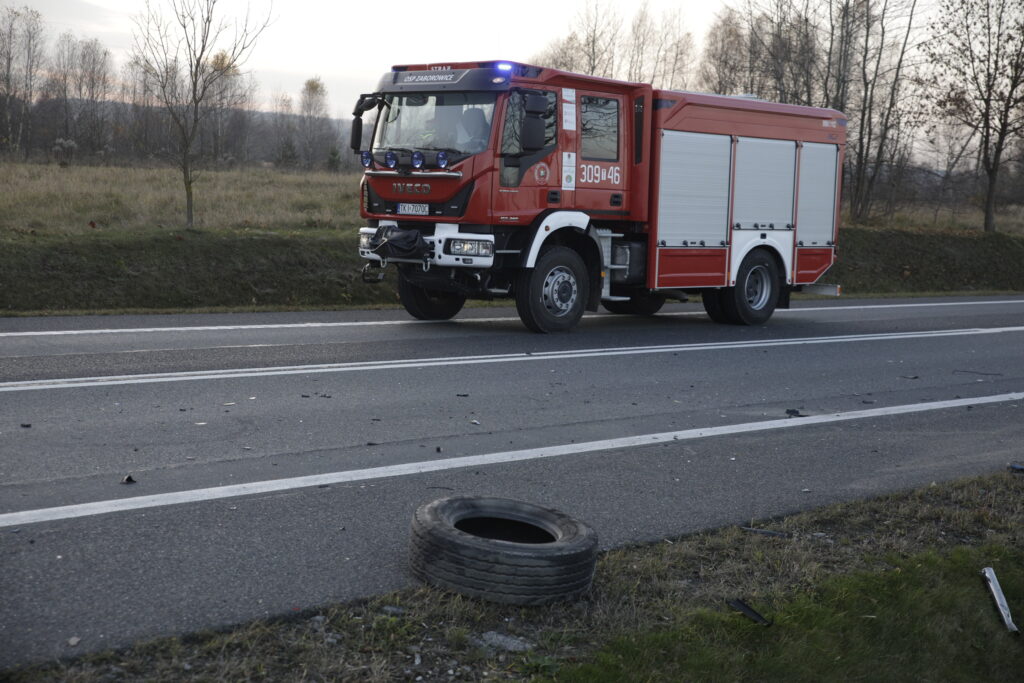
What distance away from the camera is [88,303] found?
14117 millimetres

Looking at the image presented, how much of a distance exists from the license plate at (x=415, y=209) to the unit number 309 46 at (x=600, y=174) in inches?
80.3

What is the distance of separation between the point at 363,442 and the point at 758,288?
10041 mm

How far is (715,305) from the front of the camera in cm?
1531

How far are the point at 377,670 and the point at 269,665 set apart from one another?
0.35m

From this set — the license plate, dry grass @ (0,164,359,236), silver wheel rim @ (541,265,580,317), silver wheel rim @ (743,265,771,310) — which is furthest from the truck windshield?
dry grass @ (0,164,359,236)

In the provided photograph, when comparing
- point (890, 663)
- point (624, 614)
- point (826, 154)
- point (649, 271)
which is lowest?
point (890, 663)

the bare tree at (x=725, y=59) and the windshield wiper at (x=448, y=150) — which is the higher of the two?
the bare tree at (x=725, y=59)

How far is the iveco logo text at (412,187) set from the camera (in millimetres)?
12211

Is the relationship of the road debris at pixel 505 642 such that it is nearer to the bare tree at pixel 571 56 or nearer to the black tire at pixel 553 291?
the black tire at pixel 553 291

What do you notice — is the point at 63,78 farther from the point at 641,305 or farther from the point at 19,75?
the point at 641,305

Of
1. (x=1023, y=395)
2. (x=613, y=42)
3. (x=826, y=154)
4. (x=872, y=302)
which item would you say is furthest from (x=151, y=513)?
(x=613, y=42)

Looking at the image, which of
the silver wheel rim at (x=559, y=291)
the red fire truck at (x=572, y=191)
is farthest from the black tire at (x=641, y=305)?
the silver wheel rim at (x=559, y=291)

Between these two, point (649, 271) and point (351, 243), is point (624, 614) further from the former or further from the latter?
point (351, 243)

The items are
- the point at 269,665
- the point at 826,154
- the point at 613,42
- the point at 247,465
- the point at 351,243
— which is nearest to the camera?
the point at 269,665
